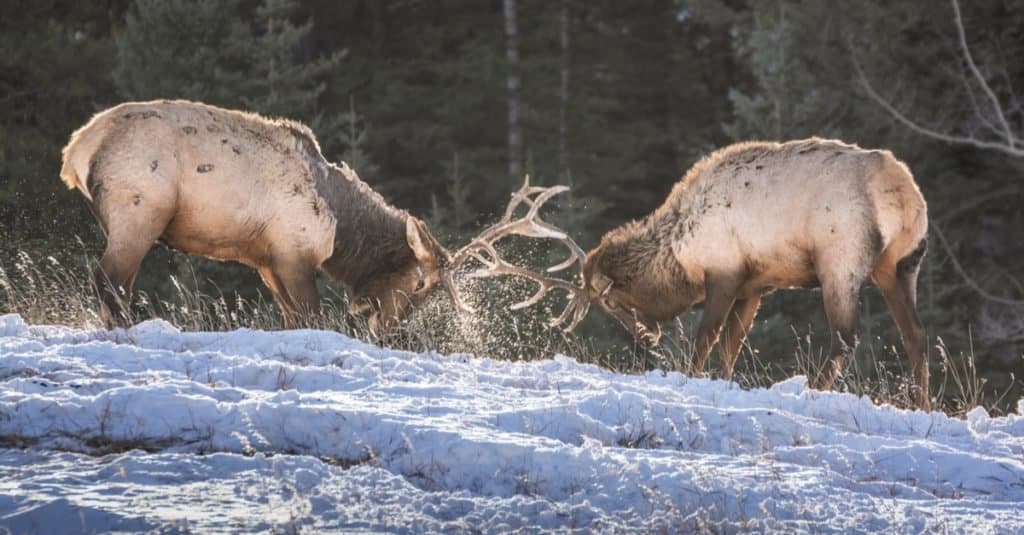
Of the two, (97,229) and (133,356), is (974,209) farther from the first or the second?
(133,356)

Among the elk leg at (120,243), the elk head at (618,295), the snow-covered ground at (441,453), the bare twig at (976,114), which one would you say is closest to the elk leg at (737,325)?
the elk head at (618,295)

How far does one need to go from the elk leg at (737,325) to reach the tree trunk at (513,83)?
20007 mm

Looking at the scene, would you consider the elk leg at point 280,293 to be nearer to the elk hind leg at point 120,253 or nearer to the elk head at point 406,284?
the elk head at point 406,284

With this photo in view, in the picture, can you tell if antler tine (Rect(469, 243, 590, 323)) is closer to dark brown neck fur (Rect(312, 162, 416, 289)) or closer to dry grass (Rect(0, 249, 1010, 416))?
dry grass (Rect(0, 249, 1010, 416))

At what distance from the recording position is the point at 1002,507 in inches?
228

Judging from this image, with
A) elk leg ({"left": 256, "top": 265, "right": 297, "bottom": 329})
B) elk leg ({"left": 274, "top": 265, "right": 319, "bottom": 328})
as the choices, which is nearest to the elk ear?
elk leg ({"left": 274, "top": 265, "right": 319, "bottom": 328})

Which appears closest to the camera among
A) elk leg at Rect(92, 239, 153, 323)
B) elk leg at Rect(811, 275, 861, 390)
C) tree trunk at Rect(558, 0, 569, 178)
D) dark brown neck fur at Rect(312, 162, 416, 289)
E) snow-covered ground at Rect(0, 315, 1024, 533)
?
snow-covered ground at Rect(0, 315, 1024, 533)

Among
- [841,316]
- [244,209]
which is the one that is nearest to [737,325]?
[841,316]

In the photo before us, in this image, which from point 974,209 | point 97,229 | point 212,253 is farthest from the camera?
point 974,209

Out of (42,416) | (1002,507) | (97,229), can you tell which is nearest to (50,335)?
(42,416)

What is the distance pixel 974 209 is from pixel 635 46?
446 inches

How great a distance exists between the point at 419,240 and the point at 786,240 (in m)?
2.70

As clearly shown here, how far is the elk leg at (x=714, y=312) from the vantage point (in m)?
10.3

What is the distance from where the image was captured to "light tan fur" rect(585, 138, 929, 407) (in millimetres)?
9562
